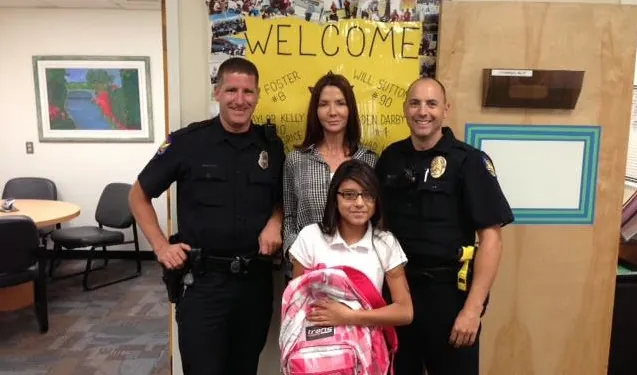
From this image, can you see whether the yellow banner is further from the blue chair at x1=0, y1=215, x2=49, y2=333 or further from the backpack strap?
the blue chair at x1=0, y1=215, x2=49, y2=333

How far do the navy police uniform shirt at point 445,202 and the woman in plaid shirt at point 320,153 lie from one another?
0.74 feet

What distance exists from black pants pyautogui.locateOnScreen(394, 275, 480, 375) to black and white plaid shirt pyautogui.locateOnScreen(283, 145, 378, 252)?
16.3 inches

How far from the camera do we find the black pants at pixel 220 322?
165 cm

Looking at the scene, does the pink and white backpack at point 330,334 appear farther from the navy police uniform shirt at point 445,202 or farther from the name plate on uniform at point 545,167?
the name plate on uniform at point 545,167

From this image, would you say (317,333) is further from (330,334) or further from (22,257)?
(22,257)

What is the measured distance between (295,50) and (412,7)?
530 millimetres

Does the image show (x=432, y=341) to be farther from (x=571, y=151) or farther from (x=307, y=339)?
(x=571, y=151)

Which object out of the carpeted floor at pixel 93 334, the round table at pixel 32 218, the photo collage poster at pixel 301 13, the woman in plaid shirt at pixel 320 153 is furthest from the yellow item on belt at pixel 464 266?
the round table at pixel 32 218

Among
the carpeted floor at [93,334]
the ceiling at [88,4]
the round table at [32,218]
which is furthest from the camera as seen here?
the ceiling at [88,4]

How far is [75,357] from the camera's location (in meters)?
2.85

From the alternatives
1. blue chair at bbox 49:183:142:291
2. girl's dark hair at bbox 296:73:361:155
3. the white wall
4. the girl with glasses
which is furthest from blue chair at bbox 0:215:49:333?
the girl with glasses

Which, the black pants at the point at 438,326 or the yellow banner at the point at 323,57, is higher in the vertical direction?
the yellow banner at the point at 323,57

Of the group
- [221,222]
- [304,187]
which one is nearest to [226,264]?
[221,222]

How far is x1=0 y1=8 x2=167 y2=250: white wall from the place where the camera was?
14.6ft
